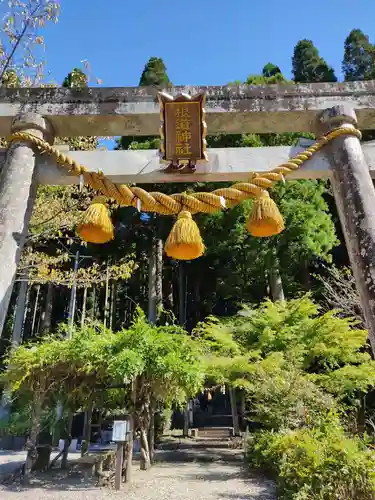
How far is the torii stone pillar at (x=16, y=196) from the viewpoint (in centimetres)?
308

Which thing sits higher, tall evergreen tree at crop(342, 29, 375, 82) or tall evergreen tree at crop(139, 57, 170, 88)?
tall evergreen tree at crop(342, 29, 375, 82)

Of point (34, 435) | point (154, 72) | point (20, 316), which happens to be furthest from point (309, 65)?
point (34, 435)

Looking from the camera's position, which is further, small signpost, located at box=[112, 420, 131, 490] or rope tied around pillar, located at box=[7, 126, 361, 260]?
small signpost, located at box=[112, 420, 131, 490]

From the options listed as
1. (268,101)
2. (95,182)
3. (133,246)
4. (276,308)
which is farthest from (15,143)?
(133,246)

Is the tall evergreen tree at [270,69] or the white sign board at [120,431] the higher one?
the tall evergreen tree at [270,69]

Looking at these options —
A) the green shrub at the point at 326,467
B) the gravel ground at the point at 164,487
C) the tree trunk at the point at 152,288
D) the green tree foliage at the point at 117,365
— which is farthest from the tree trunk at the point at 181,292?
the green shrub at the point at 326,467

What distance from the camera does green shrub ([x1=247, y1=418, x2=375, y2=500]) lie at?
491 centimetres

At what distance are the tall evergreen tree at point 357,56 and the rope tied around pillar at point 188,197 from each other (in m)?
21.5

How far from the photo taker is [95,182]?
11.1ft

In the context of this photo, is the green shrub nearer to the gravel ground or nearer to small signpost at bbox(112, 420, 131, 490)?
the gravel ground

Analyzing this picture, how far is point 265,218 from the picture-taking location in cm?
329

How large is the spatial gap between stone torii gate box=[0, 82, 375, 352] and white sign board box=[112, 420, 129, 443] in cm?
587

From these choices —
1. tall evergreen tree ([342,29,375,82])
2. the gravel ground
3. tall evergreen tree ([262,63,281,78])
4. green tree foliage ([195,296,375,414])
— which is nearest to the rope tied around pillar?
the gravel ground

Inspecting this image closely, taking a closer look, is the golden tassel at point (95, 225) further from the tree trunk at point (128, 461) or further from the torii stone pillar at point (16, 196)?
the tree trunk at point (128, 461)
